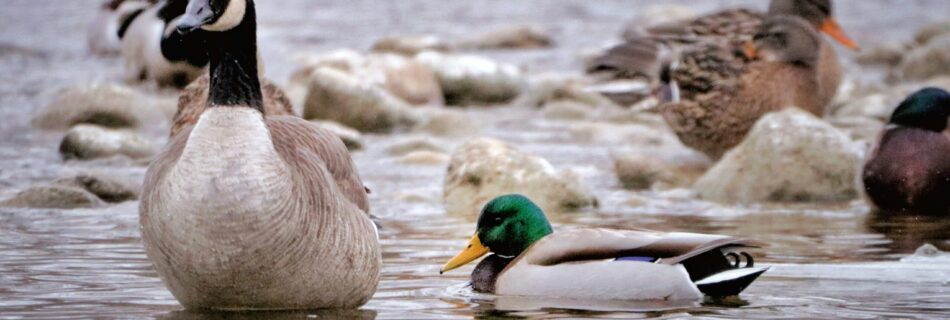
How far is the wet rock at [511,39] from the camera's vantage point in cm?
2231

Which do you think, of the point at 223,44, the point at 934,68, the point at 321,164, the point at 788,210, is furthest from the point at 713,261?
the point at 934,68

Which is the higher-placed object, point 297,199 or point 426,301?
point 297,199

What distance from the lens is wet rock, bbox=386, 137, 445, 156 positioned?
44.3 ft

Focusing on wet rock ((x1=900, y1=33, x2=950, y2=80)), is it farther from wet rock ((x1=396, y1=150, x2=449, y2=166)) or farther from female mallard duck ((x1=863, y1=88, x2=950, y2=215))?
female mallard duck ((x1=863, y1=88, x2=950, y2=215))

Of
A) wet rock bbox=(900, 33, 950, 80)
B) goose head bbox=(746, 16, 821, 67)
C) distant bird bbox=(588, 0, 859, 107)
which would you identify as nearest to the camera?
goose head bbox=(746, 16, 821, 67)

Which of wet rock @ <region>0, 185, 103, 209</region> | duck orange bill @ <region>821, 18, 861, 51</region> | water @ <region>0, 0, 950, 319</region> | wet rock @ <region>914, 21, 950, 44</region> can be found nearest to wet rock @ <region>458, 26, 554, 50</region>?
water @ <region>0, 0, 950, 319</region>

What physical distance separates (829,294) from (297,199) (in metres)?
2.50

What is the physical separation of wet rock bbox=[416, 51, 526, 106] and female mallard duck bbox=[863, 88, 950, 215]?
714 centimetres

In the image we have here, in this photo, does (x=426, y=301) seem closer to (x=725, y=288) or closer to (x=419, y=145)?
(x=725, y=288)

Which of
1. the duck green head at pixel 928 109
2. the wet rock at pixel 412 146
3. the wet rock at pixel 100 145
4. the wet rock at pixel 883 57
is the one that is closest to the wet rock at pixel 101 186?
the wet rock at pixel 100 145

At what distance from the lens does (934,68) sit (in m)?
18.0

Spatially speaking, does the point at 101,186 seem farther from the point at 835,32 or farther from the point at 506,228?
the point at 835,32

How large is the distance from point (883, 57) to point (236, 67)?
1505 cm

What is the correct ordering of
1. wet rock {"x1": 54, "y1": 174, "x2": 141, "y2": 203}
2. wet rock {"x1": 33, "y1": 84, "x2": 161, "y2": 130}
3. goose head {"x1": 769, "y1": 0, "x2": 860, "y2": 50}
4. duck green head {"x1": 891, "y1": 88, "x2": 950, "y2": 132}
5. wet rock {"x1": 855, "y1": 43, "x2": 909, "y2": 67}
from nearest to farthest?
duck green head {"x1": 891, "y1": 88, "x2": 950, "y2": 132}, wet rock {"x1": 54, "y1": 174, "x2": 141, "y2": 203}, goose head {"x1": 769, "y1": 0, "x2": 860, "y2": 50}, wet rock {"x1": 33, "y1": 84, "x2": 161, "y2": 130}, wet rock {"x1": 855, "y1": 43, "x2": 909, "y2": 67}
